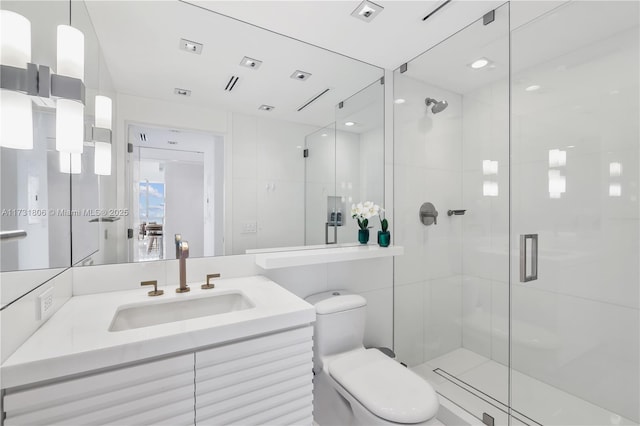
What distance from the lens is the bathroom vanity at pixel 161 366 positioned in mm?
696

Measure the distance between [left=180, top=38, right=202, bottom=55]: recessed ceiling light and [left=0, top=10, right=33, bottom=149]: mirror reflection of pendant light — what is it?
2.25 ft

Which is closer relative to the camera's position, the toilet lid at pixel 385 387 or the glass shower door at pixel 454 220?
the toilet lid at pixel 385 387

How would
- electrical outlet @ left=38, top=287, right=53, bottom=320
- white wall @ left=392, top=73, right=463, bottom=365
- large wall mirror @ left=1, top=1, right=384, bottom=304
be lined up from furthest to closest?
1. white wall @ left=392, top=73, right=463, bottom=365
2. large wall mirror @ left=1, top=1, right=384, bottom=304
3. electrical outlet @ left=38, top=287, right=53, bottom=320

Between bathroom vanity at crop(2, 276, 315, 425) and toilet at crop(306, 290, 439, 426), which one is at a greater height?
bathroom vanity at crop(2, 276, 315, 425)

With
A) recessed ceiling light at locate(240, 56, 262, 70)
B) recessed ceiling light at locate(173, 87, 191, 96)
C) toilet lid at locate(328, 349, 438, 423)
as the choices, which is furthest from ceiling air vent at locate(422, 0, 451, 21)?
toilet lid at locate(328, 349, 438, 423)

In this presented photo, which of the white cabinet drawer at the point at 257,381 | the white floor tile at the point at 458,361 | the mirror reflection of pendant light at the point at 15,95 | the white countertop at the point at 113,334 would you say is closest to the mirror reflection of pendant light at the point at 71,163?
the mirror reflection of pendant light at the point at 15,95

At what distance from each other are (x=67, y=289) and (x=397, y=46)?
210cm

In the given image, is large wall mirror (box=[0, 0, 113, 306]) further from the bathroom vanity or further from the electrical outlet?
the bathroom vanity

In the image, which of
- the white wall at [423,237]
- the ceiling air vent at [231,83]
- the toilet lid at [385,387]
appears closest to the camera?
the toilet lid at [385,387]

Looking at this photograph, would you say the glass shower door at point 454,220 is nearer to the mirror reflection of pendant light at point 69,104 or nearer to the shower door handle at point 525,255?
the shower door handle at point 525,255

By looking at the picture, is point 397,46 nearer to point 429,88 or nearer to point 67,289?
point 429,88

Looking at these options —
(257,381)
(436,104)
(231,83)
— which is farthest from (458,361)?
(231,83)

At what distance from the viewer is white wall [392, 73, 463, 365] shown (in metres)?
2.02

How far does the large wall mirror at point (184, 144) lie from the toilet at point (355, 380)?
46 centimetres
